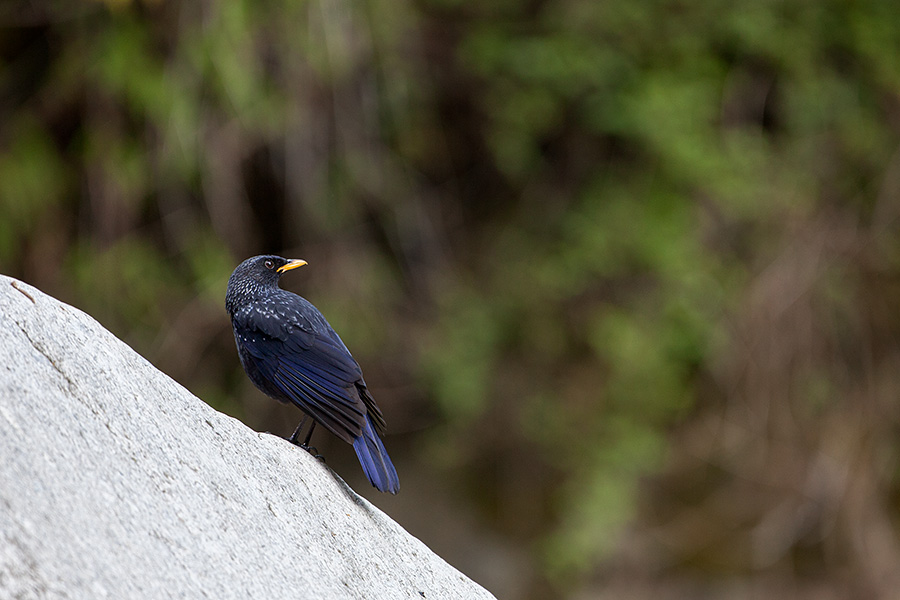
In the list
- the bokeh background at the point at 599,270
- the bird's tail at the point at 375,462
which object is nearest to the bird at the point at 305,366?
the bird's tail at the point at 375,462

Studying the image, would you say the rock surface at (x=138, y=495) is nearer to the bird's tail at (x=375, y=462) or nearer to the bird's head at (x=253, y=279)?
the bird's tail at (x=375, y=462)

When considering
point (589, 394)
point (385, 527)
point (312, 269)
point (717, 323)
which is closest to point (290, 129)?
point (312, 269)

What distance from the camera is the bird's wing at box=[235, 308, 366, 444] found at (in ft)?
8.45

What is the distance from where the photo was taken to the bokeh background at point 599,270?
17.8ft

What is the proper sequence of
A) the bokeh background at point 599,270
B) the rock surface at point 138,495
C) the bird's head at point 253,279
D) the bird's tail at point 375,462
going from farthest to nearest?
the bokeh background at point 599,270 → the bird's head at point 253,279 → the bird's tail at point 375,462 → the rock surface at point 138,495

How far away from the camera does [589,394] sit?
580cm

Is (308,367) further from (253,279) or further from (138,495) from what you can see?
(138,495)

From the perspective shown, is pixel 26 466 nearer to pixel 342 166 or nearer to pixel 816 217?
pixel 342 166

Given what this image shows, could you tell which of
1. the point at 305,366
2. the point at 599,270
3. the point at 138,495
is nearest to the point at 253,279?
the point at 305,366

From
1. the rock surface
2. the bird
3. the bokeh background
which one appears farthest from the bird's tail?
the bokeh background

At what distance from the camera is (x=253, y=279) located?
3.07 metres

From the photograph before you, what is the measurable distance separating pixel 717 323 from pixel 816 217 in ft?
3.34

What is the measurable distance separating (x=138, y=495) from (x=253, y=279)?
54.5 inches

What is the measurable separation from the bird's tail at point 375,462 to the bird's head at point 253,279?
2.28 feet
